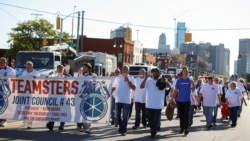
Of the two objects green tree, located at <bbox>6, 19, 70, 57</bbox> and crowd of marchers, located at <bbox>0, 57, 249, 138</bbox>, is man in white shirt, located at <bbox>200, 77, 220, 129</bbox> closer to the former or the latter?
crowd of marchers, located at <bbox>0, 57, 249, 138</bbox>

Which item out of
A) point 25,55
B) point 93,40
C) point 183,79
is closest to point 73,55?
point 25,55

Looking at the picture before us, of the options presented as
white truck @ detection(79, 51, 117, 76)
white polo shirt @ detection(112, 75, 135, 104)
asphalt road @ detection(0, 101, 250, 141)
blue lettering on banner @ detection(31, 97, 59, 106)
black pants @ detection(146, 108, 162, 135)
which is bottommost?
asphalt road @ detection(0, 101, 250, 141)

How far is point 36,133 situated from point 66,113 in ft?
3.36

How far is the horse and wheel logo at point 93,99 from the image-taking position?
1233cm

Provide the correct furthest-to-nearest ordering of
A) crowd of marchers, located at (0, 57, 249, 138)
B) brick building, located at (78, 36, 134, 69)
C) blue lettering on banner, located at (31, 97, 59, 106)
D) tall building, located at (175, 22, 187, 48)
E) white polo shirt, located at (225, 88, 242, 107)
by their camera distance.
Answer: brick building, located at (78, 36, 134, 69)
tall building, located at (175, 22, 187, 48)
white polo shirt, located at (225, 88, 242, 107)
blue lettering on banner, located at (31, 97, 59, 106)
crowd of marchers, located at (0, 57, 249, 138)

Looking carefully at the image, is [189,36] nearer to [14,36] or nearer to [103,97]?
[103,97]

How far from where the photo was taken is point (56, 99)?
12.6 m

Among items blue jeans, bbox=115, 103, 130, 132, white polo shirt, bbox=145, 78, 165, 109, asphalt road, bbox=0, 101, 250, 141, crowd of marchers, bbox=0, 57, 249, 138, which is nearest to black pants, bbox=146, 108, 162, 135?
crowd of marchers, bbox=0, 57, 249, 138

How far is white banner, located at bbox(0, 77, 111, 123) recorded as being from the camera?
486 inches

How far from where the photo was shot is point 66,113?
40.7 ft

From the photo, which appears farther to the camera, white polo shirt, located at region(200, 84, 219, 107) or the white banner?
white polo shirt, located at region(200, 84, 219, 107)

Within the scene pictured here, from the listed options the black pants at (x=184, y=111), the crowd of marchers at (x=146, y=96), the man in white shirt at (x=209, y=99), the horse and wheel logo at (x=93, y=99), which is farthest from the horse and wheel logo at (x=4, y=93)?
the man in white shirt at (x=209, y=99)

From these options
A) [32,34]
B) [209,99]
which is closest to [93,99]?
[209,99]

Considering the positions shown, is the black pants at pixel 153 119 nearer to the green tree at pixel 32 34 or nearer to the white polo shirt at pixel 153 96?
the white polo shirt at pixel 153 96
